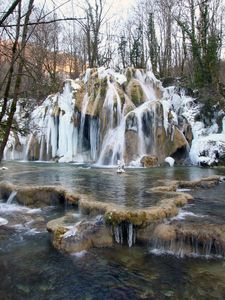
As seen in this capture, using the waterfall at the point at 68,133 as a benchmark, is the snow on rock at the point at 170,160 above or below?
below

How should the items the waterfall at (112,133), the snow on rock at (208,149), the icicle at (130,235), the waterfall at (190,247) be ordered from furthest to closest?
the waterfall at (112,133)
the snow on rock at (208,149)
the icicle at (130,235)
the waterfall at (190,247)

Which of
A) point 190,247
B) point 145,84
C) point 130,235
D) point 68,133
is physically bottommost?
point 190,247

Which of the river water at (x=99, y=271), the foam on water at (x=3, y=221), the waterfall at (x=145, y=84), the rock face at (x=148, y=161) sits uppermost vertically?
the waterfall at (x=145, y=84)

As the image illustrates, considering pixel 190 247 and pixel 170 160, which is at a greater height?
pixel 170 160

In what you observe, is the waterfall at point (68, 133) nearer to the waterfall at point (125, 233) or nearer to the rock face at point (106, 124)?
the rock face at point (106, 124)

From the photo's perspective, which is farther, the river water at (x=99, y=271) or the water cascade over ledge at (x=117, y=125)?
the water cascade over ledge at (x=117, y=125)

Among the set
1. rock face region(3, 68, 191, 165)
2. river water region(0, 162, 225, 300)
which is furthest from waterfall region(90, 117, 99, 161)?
river water region(0, 162, 225, 300)

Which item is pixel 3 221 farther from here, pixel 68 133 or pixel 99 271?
pixel 68 133

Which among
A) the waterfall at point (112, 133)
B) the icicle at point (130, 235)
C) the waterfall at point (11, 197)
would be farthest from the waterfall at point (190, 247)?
the waterfall at point (112, 133)

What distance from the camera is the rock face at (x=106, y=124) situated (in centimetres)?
1841

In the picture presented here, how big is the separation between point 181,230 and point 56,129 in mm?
16564

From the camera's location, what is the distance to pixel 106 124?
1956 centimetres

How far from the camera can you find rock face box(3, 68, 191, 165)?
18.4m

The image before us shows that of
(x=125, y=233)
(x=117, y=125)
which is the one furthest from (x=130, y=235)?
(x=117, y=125)
